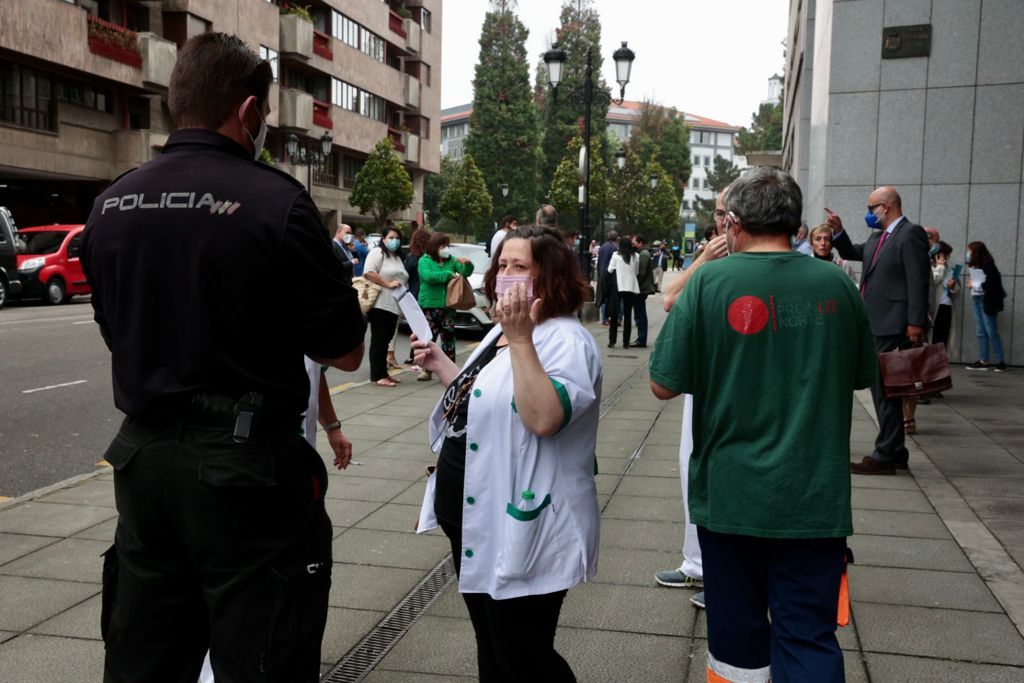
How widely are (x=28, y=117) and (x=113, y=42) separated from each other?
11.3ft

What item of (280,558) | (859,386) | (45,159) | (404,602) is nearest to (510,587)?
(280,558)

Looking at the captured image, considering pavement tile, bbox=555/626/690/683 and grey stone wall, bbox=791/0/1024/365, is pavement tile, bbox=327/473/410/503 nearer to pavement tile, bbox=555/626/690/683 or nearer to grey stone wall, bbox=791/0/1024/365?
pavement tile, bbox=555/626/690/683

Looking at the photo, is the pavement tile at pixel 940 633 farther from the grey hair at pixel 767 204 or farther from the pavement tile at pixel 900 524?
the grey hair at pixel 767 204

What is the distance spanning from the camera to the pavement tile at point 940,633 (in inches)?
153

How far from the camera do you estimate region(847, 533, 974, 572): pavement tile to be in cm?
501

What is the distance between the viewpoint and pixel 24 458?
7.57 m

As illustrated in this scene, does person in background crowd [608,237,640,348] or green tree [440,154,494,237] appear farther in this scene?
green tree [440,154,494,237]

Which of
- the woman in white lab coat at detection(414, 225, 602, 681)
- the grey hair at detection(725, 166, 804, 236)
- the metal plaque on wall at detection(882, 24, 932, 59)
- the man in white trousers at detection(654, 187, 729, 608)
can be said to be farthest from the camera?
the metal plaque on wall at detection(882, 24, 932, 59)

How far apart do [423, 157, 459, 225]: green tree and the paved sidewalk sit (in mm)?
76507

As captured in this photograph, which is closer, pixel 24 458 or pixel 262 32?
pixel 24 458

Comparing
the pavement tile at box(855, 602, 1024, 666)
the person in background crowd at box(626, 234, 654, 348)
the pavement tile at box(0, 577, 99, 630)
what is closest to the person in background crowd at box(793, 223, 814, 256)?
the pavement tile at box(855, 602, 1024, 666)

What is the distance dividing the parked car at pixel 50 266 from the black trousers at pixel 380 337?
43.2ft

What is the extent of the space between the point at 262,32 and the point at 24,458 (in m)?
35.8

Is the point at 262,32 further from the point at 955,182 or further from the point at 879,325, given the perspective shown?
the point at 879,325
